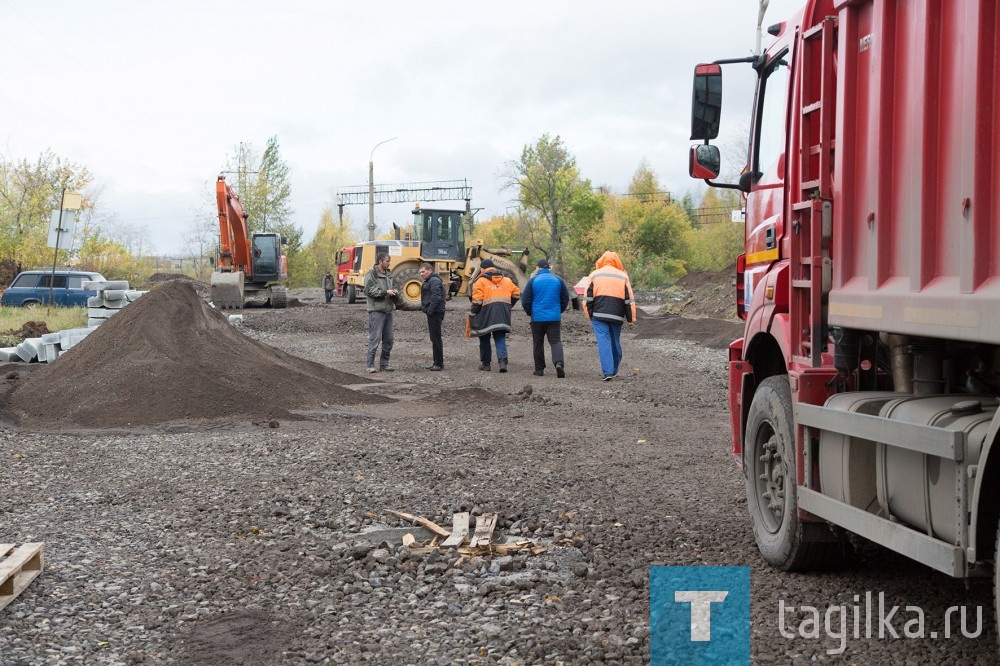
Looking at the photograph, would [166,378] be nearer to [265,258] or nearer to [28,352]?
[28,352]

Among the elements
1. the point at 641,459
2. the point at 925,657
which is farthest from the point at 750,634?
the point at 641,459

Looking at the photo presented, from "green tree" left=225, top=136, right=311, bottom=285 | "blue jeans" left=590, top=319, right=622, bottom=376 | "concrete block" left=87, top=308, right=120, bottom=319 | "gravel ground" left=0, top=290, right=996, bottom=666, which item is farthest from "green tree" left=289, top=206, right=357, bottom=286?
"gravel ground" left=0, top=290, right=996, bottom=666

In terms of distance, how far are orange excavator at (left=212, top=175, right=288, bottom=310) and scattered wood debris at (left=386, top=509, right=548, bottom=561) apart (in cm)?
2655

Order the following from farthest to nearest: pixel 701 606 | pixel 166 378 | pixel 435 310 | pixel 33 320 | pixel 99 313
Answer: pixel 33 320 < pixel 99 313 < pixel 435 310 < pixel 166 378 < pixel 701 606

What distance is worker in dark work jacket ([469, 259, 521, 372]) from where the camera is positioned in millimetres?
17312

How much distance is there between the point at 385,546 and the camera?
19.5 ft

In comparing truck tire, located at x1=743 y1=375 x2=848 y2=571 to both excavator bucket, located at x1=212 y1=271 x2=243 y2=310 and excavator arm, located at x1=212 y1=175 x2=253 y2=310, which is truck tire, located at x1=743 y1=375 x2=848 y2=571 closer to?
excavator arm, located at x1=212 y1=175 x2=253 y2=310

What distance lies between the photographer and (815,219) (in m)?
5.08

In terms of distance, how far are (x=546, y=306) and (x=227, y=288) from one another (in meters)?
18.6


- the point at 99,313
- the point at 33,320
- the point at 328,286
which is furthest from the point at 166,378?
the point at 328,286

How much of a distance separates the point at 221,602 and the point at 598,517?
8.43ft

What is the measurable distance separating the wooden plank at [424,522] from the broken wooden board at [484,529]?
197 mm

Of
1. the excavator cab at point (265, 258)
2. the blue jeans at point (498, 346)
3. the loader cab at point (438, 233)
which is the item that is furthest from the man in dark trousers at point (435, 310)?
the excavator cab at point (265, 258)

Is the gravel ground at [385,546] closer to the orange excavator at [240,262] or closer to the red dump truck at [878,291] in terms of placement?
the red dump truck at [878,291]
